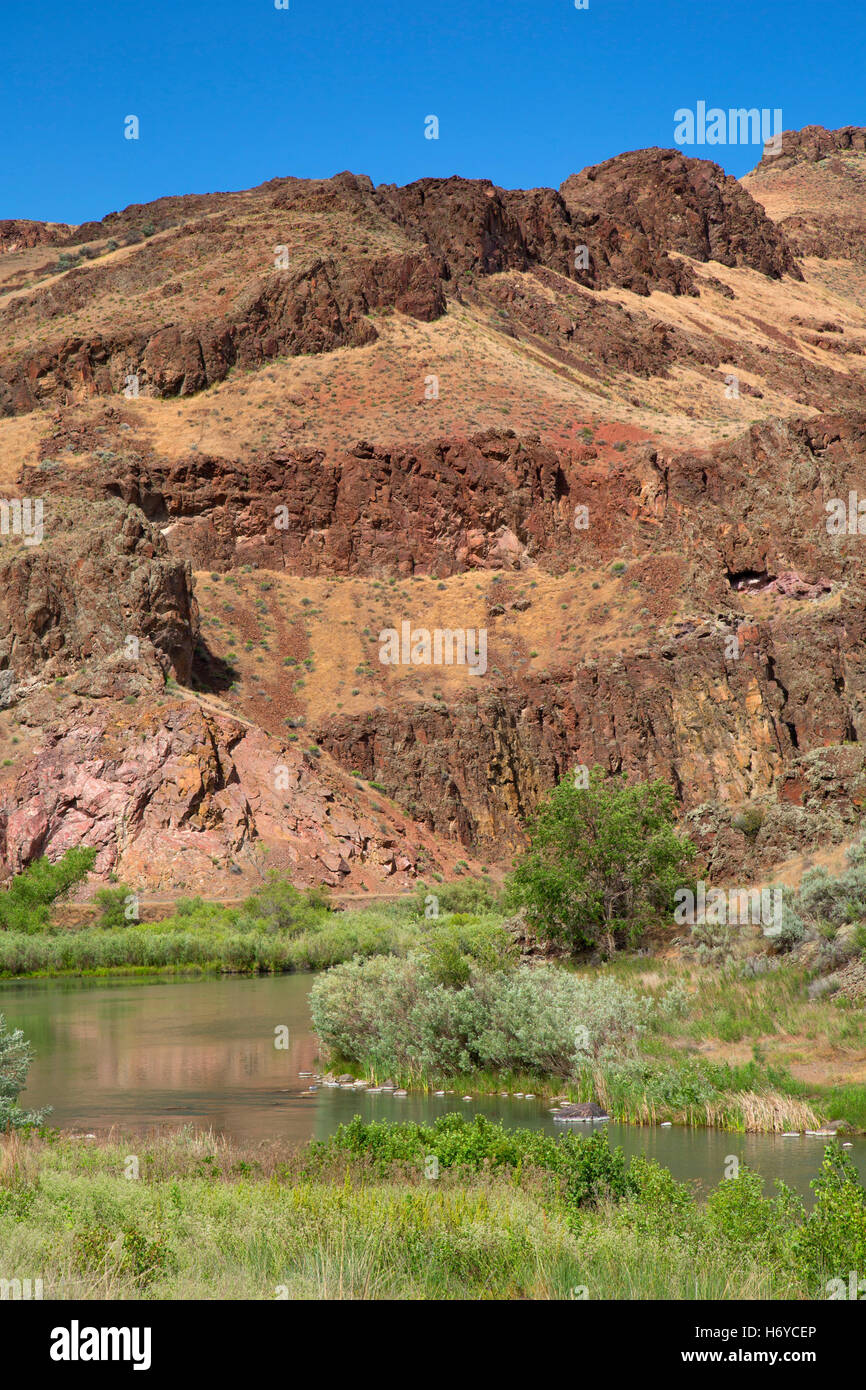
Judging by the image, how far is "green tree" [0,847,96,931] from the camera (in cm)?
4353

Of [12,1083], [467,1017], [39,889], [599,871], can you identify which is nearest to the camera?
[12,1083]

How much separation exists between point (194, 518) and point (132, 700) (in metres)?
22.5

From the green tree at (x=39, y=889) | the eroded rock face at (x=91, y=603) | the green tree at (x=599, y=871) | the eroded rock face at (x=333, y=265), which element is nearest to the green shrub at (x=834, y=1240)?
the green tree at (x=599, y=871)

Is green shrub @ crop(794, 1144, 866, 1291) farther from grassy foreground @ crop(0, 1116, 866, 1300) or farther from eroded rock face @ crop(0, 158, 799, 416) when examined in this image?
eroded rock face @ crop(0, 158, 799, 416)

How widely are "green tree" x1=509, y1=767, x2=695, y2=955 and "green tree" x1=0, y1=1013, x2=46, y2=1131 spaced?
11.6m

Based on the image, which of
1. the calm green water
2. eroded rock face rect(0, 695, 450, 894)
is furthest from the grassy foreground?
eroded rock face rect(0, 695, 450, 894)

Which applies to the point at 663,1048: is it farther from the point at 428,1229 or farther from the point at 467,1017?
the point at 428,1229

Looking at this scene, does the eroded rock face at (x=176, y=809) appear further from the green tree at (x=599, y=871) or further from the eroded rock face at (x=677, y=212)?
the eroded rock face at (x=677, y=212)

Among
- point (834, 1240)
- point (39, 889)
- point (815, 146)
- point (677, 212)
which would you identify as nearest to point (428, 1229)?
point (834, 1240)

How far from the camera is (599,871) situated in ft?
82.8

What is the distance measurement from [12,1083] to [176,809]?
33962 millimetres

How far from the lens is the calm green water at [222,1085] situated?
14.3m

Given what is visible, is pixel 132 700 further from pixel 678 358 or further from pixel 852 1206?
pixel 678 358
